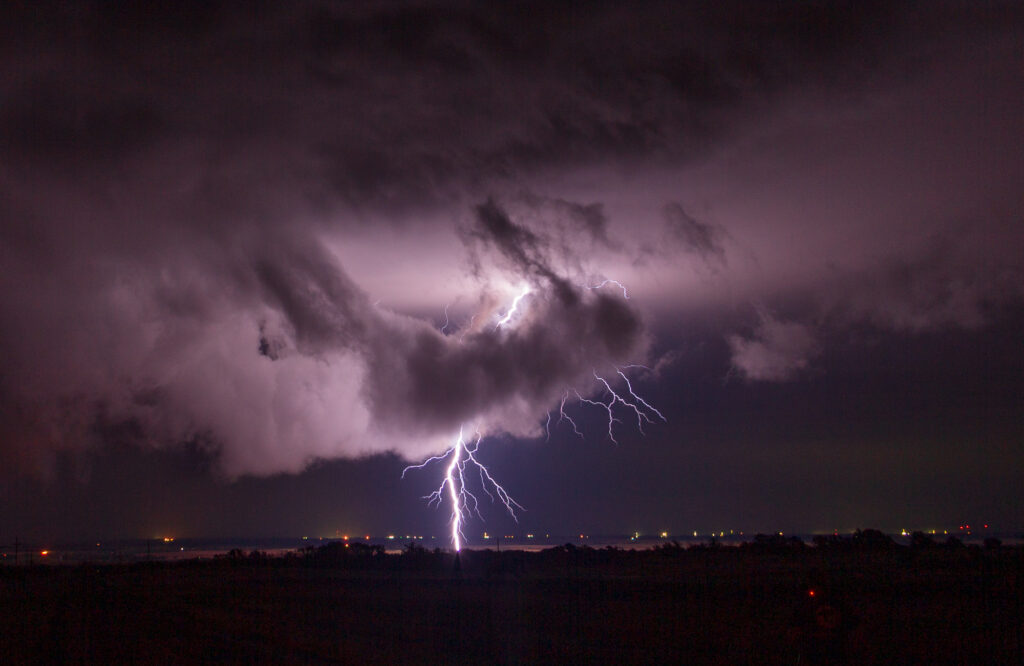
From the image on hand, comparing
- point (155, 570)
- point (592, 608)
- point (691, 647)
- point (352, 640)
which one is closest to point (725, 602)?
point (592, 608)

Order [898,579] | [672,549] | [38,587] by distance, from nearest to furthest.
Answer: [898,579]
[38,587]
[672,549]

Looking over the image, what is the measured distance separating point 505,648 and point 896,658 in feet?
20.3

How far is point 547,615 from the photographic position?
18.4 m

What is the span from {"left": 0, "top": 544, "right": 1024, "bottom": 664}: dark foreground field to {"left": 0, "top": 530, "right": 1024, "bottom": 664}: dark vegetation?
5 cm

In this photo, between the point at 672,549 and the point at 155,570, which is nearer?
the point at 155,570

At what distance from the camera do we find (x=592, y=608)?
19594 millimetres

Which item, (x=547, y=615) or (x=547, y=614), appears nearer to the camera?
(x=547, y=615)

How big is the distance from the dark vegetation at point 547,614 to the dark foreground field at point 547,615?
0.16 ft

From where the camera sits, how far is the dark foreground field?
42.7 ft

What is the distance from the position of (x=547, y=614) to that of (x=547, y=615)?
0.18 metres

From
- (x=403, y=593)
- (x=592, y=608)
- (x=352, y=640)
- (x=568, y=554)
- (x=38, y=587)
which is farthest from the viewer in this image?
(x=568, y=554)

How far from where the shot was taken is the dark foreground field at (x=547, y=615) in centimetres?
1302

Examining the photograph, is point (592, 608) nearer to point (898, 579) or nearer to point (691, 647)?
point (691, 647)

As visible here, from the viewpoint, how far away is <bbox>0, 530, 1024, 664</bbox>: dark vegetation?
42.7 ft
